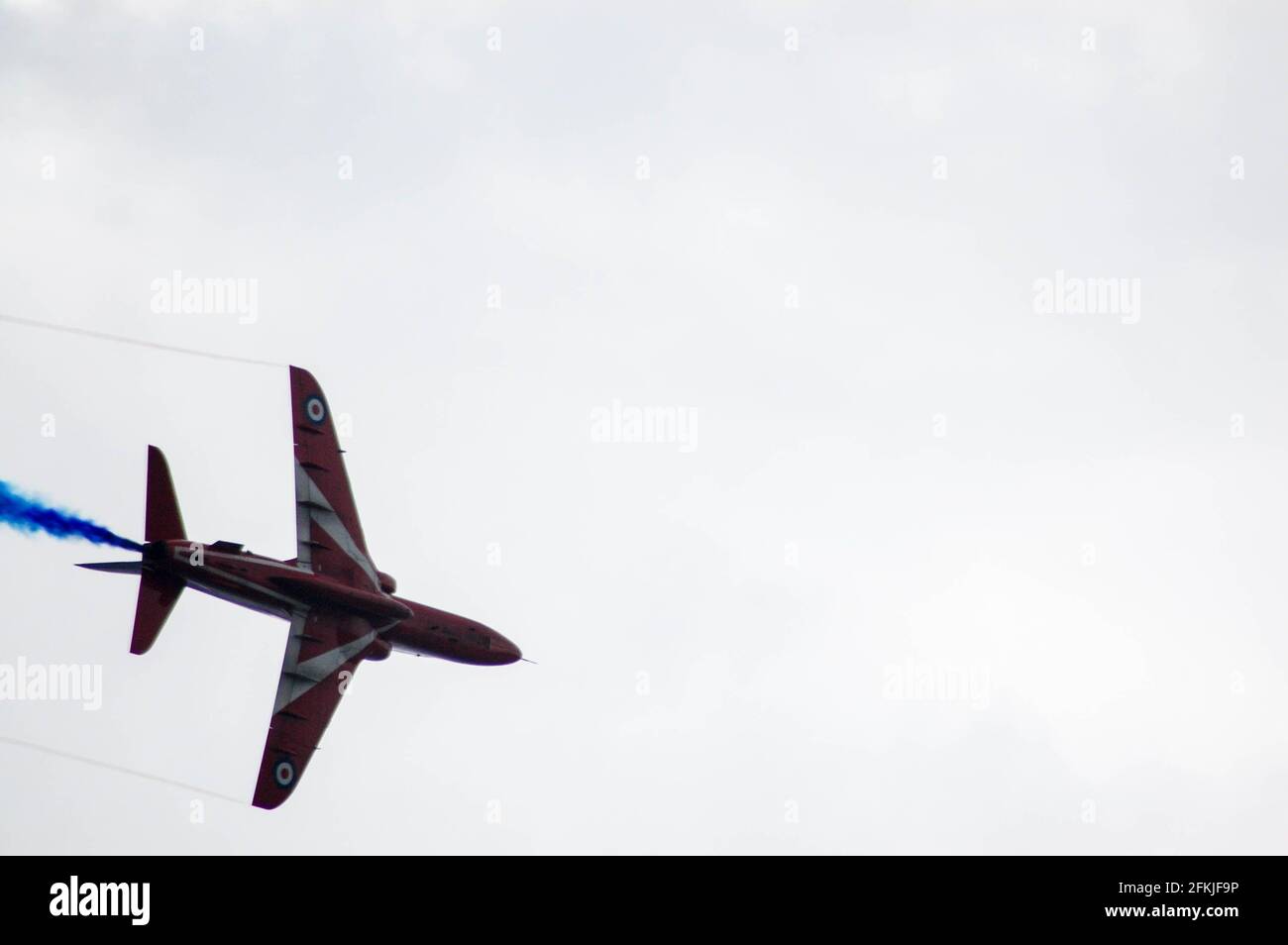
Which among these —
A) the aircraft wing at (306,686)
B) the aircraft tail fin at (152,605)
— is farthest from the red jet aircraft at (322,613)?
the aircraft tail fin at (152,605)

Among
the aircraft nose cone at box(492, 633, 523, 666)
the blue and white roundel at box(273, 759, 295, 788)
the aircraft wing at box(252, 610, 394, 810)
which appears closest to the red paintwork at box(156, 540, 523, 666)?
the aircraft nose cone at box(492, 633, 523, 666)

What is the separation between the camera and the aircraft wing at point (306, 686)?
68.1 m

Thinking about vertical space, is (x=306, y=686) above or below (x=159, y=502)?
below

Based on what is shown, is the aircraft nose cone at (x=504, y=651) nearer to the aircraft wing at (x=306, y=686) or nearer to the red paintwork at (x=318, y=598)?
the red paintwork at (x=318, y=598)

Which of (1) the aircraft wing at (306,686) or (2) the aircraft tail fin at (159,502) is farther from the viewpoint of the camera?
(1) the aircraft wing at (306,686)

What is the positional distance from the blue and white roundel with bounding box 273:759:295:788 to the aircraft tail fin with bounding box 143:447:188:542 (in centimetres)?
1087

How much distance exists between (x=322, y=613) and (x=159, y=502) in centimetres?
795

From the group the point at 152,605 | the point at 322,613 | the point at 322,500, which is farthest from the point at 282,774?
the point at 322,500

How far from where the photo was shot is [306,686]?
69.0 meters

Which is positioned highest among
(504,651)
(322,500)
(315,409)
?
(315,409)

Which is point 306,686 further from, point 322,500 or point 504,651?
point 504,651

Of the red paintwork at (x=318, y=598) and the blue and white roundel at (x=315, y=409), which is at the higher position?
the blue and white roundel at (x=315, y=409)
